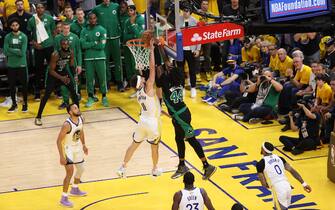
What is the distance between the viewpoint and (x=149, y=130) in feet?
44.9

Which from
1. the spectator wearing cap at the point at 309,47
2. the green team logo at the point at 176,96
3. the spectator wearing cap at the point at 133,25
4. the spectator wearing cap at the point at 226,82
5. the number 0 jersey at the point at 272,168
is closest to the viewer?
the number 0 jersey at the point at 272,168

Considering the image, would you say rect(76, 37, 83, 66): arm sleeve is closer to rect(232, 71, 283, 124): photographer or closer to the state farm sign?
rect(232, 71, 283, 124): photographer

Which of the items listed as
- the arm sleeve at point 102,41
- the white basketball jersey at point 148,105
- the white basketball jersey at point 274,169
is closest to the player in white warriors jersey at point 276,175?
the white basketball jersey at point 274,169

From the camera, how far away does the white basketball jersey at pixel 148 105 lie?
13.6m

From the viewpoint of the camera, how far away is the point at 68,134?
14.4 metres

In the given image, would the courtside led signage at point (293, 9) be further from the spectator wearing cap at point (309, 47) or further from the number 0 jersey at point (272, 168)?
the spectator wearing cap at point (309, 47)

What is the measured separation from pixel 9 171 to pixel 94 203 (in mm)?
2454

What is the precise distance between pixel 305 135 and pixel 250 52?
4265 millimetres

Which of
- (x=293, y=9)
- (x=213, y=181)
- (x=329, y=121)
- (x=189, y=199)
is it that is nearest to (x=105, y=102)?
(x=213, y=181)

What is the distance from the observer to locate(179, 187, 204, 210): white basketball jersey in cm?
1197

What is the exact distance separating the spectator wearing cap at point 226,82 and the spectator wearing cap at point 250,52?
0.24 meters

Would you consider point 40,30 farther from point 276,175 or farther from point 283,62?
point 276,175

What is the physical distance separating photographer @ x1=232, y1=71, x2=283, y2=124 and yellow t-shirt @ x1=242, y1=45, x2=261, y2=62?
5.29 feet

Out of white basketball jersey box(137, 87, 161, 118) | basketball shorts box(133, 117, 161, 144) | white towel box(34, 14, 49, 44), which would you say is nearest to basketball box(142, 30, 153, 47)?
white basketball jersey box(137, 87, 161, 118)
